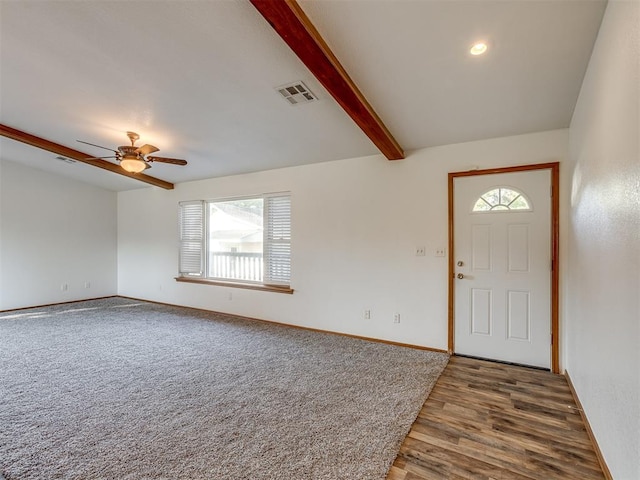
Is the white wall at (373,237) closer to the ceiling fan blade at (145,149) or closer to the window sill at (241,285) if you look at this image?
the window sill at (241,285)

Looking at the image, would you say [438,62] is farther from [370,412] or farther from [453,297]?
[370,412]

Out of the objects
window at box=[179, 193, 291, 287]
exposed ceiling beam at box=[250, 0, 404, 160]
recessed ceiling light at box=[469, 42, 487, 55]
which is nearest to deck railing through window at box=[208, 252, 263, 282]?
window at box=[179, 193, 291, 287]

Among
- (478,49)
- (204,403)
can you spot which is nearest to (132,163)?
(204,403)

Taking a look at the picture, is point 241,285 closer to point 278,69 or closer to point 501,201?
point 278,69

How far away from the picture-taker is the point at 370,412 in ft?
7.38

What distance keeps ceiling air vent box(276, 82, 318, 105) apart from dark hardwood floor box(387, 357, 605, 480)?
2775mm

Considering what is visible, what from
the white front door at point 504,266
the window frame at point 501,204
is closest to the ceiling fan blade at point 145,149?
the white front door at point 504,266

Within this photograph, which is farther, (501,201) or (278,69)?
(501,201)

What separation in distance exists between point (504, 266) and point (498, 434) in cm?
176

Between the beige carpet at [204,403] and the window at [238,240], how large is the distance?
46.1 inches

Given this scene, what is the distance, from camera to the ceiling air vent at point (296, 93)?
265 cm

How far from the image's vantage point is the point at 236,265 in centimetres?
534

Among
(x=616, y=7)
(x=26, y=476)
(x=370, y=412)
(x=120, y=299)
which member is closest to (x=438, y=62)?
(x=616, y=7)

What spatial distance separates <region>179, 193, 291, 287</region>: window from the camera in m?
4.77
